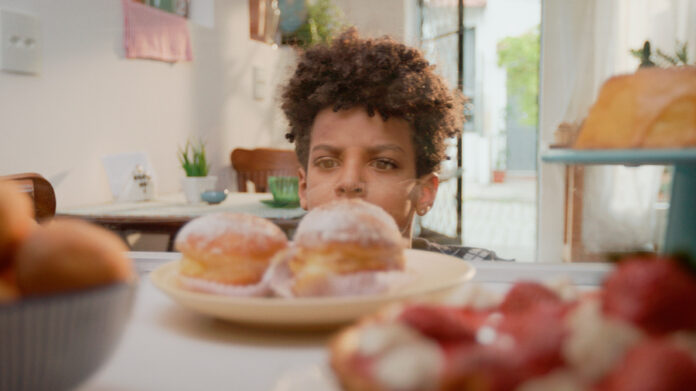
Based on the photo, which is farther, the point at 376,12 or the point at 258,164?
the point at 258,164

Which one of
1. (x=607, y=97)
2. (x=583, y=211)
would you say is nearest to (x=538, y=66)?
(x=583, y=211)

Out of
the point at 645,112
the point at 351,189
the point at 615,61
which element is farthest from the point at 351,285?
the point at 615,61

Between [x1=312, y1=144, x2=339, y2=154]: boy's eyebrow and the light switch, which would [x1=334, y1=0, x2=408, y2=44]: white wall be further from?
the light switch

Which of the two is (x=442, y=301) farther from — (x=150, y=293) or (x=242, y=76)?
(x=242, y=76)

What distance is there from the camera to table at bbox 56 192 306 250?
126 cm

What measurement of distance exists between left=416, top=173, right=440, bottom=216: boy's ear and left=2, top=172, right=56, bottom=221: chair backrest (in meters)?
0.64

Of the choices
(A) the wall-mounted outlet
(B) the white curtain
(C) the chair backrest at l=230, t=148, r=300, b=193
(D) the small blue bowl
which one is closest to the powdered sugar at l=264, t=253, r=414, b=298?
(D) the small blue bowl

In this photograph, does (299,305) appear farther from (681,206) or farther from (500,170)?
(500,170)

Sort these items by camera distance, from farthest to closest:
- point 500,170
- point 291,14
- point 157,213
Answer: point 500,170
point 291,14
point 157,213

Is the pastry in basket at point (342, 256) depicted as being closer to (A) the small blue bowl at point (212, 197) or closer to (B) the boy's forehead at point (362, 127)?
(B) the boy's forehead at point (362, 127)

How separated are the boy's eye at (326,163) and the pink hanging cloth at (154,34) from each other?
3.94 ft

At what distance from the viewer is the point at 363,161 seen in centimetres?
90

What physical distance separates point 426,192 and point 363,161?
7.3 inches

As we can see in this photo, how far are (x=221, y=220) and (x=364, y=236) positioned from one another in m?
0.10
